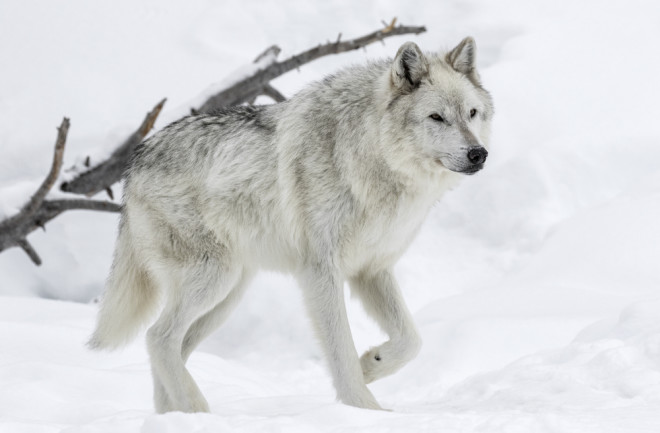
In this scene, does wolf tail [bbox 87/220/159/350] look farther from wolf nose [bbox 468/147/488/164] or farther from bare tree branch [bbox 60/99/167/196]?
bare tree branch [bbox 60/99/167/196]

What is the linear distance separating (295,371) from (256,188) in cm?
342

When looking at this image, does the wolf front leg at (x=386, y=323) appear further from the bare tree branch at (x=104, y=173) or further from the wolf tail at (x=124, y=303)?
the bare tree branch at (x=104, y=173)

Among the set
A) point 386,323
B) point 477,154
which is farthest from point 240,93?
point 477,154

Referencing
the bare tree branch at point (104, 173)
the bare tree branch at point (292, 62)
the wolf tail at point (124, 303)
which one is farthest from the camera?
the bare tree branch at point (292, 62)

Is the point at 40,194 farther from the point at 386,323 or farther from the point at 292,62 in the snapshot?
the point at 386,323

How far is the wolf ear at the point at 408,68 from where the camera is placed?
153 inches

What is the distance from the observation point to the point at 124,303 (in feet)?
14.8

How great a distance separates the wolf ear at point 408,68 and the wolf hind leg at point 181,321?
1280 mm

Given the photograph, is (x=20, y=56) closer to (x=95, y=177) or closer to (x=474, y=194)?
(x=95, y=177)

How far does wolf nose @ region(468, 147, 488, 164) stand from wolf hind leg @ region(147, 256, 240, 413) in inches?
54.4

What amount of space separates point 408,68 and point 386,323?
1296 millimetres

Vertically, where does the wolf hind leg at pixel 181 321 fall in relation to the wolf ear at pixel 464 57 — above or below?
below

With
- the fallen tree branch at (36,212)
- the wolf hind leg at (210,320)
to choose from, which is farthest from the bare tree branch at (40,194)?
the wolf hind leg at (210,320)

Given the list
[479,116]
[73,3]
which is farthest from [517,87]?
[479,116]
